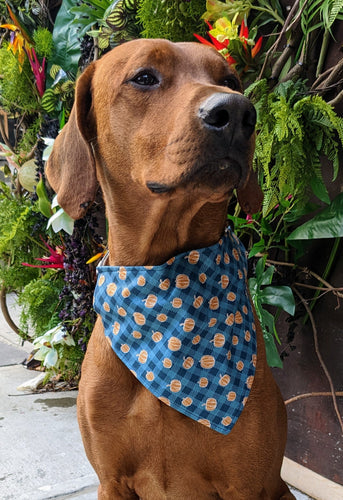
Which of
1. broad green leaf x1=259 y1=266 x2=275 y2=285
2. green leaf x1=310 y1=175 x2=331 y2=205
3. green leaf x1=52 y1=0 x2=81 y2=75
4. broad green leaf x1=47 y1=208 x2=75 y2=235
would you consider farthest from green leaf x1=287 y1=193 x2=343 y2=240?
green leaf x1=52 y1=0 x2=81 y2=75

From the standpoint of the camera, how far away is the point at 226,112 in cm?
Answer: 125

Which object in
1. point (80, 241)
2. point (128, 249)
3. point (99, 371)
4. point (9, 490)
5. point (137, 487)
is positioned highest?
point (128, 249)

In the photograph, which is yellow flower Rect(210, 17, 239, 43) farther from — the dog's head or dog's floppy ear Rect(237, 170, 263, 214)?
dog's floppy ear Rect(237, 170, 263, 214)

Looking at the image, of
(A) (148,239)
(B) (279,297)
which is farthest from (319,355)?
(A) (148,239)

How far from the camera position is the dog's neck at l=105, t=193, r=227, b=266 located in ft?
5.11

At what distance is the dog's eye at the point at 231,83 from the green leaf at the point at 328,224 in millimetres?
564

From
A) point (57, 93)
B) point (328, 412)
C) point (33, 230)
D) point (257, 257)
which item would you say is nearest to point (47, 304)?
point (33, 230)

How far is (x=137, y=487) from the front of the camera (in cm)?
166

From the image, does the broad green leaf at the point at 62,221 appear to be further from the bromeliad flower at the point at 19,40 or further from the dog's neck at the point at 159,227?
the dog's neck at the point at 159,227

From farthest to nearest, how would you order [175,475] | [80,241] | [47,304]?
[47,304]
[80,241]
[175,475]

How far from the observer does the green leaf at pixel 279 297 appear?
214 centimetres

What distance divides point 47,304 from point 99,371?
2007 millimetres

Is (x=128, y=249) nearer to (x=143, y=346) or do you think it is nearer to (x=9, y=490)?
(x=143, y=346)

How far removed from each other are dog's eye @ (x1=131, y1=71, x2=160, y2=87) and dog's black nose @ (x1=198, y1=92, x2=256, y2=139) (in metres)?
0.31
